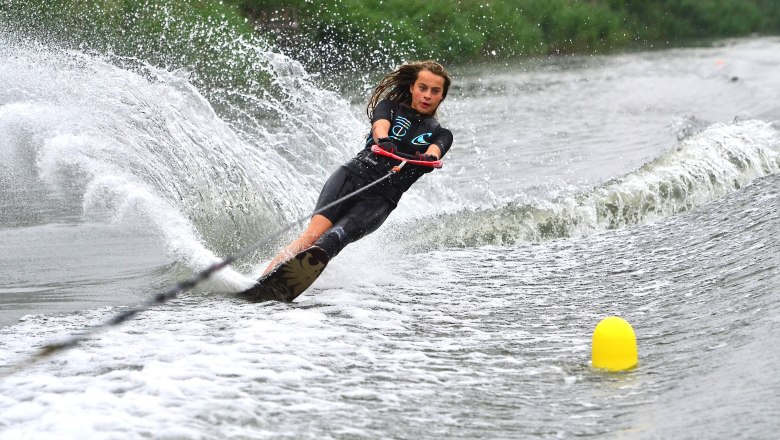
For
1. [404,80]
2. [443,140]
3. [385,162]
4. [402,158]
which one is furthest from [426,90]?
[402,158]

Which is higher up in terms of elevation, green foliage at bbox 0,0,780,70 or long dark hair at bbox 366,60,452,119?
green foliage at bbox 0,0,780,70

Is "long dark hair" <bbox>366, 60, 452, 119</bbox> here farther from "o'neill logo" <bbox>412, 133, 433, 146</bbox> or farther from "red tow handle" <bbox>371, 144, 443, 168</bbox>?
"red tow handle" <bbox>371, 144, 443, 168</bbox>

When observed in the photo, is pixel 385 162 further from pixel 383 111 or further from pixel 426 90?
pixel 426 90

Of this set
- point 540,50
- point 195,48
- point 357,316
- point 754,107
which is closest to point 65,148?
point 357,316

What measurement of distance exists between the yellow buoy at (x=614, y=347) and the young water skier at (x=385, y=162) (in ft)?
7.24

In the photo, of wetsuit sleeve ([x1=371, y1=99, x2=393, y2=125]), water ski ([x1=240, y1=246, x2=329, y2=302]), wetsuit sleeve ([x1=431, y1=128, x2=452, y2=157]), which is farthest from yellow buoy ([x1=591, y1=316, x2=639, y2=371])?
wetsuit sleeve ([x1=371, y1=99, x2=393, y2=125])

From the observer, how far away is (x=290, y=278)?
591 centimetres

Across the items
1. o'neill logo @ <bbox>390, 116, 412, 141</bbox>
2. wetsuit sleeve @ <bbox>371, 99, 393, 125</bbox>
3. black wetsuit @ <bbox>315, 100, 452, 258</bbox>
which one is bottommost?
black wetsuit @ <bbox>315, 100, 452, 258</bbox>

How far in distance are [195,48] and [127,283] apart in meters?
12.4

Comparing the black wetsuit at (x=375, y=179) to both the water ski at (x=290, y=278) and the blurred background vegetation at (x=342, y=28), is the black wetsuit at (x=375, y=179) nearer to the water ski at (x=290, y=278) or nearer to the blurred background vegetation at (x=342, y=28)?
the water ski at (x=290, y=278)

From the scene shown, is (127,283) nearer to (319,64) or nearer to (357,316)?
(357,316)

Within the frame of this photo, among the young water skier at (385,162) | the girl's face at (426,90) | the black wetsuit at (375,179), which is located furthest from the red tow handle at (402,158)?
the girl's face at (426,90)

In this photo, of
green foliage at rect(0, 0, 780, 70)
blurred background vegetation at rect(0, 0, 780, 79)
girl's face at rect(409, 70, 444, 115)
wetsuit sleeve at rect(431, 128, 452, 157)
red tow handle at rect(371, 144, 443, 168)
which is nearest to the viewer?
red tow handle at rect(371, 144, 443, 168)

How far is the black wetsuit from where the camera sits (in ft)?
21.6
